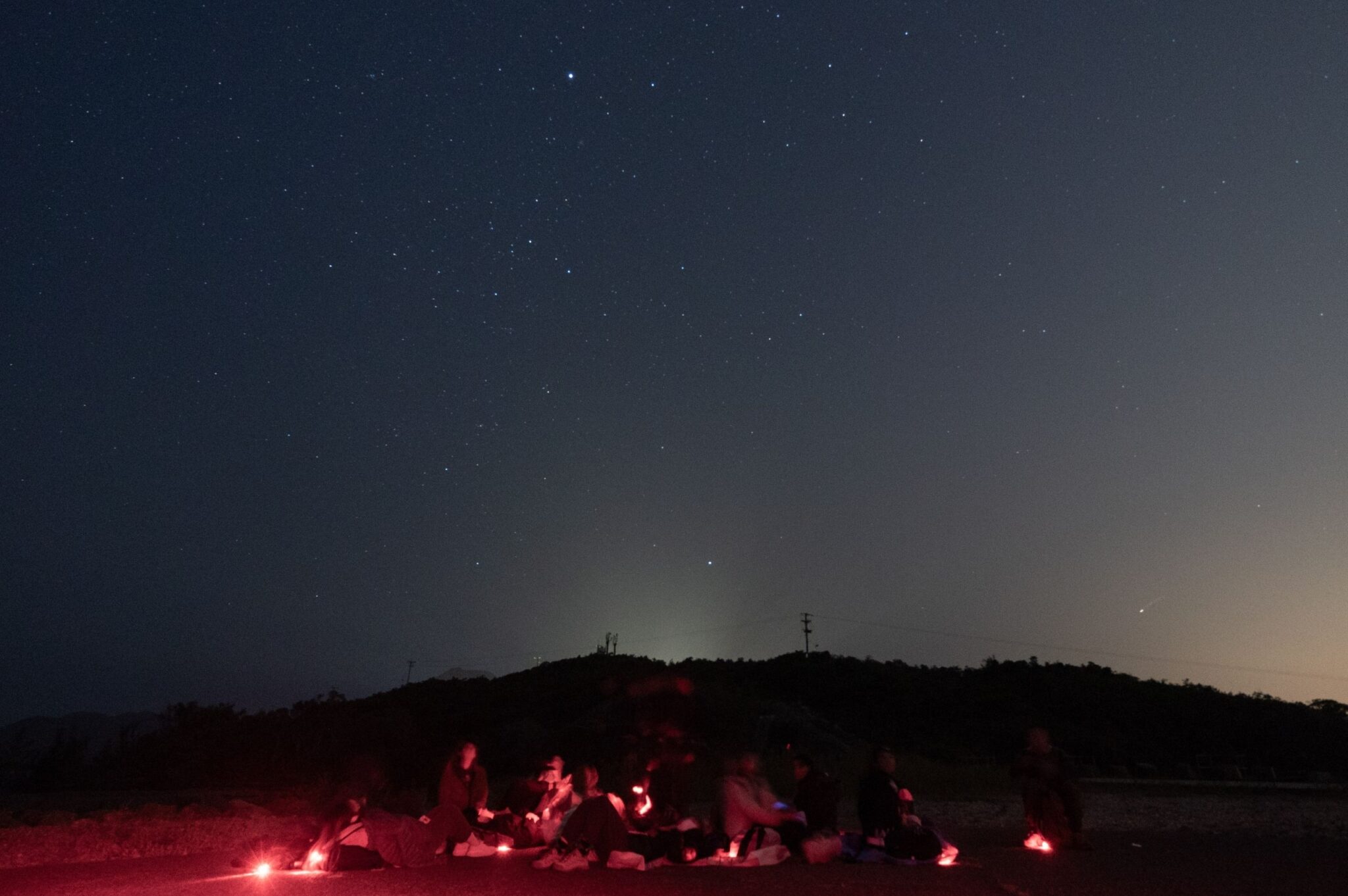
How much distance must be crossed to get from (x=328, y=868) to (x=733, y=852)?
3.49 m

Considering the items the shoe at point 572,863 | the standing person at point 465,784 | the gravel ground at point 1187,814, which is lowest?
the gravel ground at point 1187,814

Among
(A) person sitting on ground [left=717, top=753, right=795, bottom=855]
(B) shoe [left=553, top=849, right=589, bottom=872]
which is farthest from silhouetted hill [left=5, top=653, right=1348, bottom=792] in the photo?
(B) shoe [left=553, top=849, right=589, bottom=872]

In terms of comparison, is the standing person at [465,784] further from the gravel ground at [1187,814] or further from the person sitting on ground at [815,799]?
the gravel ground at [1187,814]

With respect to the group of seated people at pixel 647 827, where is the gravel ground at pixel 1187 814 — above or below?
below

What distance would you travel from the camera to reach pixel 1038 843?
1002 cm

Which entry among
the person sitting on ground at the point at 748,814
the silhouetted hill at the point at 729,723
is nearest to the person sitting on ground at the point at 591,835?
the person sitting on ground at the point at 748,814

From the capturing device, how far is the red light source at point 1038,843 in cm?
991

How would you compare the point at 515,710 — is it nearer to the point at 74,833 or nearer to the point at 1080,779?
the point at 1080,779

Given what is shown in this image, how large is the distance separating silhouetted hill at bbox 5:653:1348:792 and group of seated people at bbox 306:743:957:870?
12.8 ft

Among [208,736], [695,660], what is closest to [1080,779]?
[208,736]

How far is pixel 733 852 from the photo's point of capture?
885 cm

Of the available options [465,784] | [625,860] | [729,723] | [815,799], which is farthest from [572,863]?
[729,723]

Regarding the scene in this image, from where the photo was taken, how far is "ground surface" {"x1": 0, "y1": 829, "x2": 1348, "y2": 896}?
23.2 ft

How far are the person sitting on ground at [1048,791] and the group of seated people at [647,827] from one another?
1.45 metres
